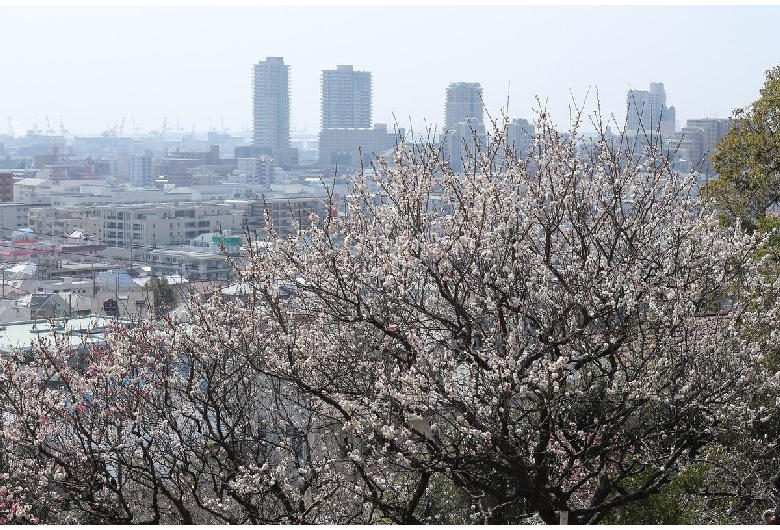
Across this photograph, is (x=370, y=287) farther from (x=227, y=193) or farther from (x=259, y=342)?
(x=227, y=193)

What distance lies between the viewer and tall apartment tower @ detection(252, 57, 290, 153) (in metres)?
133

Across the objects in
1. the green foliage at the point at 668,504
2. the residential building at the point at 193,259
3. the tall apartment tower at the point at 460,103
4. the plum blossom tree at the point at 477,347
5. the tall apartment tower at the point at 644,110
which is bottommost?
the residential building at the point at 193,259

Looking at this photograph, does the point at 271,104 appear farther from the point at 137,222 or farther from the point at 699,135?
the point at 699,135

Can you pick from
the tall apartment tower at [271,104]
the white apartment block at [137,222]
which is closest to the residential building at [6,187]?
the white apartment block at [137,222]

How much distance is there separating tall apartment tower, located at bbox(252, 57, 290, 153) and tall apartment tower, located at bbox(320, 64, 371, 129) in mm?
7482

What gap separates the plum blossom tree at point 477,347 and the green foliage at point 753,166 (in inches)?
174

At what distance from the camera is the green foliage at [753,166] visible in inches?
350

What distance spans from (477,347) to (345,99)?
124507 mm

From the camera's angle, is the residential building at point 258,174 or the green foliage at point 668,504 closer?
the green foliage at point 668,504

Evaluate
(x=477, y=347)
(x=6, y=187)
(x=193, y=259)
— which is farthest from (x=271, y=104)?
(x=477, y=347)

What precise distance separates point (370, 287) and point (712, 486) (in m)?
2.86

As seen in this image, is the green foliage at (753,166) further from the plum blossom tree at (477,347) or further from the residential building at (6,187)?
the residential building at (6,187)

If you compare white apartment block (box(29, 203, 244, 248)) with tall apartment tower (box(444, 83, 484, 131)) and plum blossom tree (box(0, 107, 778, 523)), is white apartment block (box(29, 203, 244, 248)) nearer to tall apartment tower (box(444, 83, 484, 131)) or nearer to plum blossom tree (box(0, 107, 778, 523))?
tall apartment tower (box(444, 83, 484, 131))

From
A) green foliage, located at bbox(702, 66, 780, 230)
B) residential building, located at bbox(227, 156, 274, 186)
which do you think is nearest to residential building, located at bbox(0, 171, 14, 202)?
residential building, located at bbox(227, 156, 274, 186)
